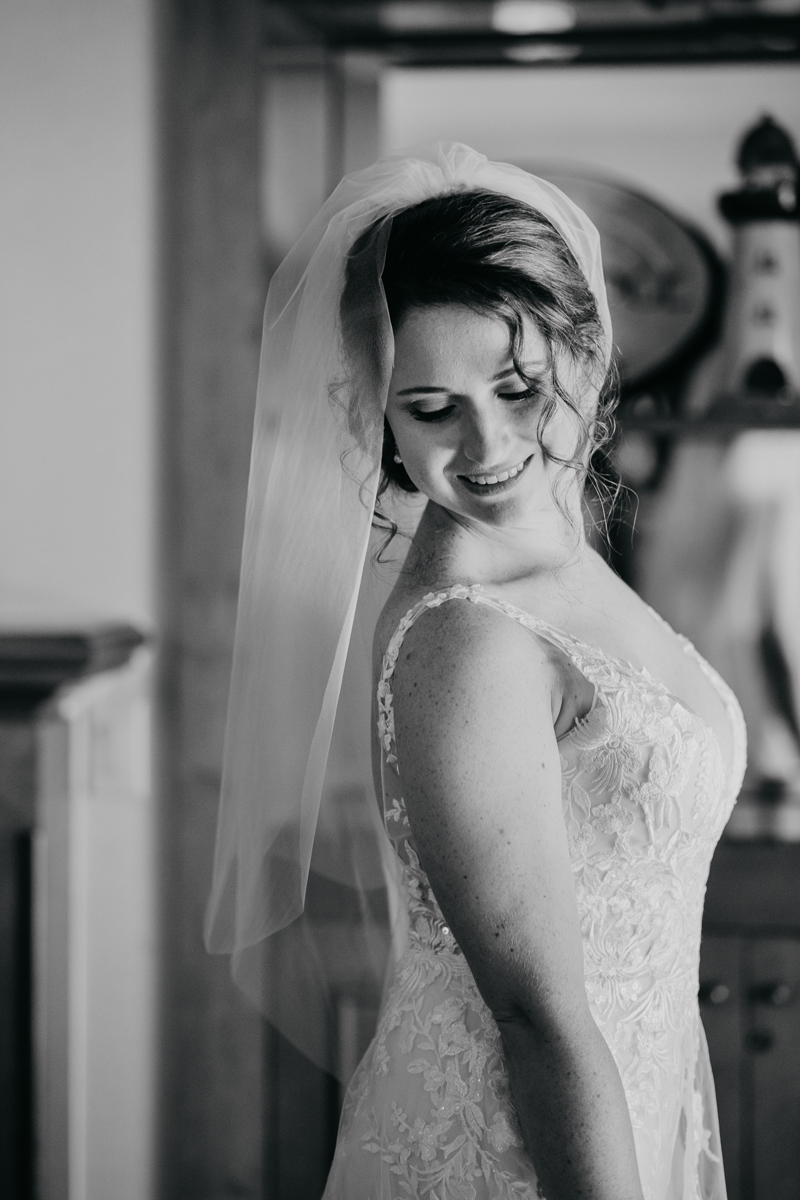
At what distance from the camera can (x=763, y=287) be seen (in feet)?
7.02

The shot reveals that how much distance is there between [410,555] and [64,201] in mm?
1366

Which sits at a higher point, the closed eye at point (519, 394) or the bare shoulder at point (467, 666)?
the closed eye at point (519, 394)

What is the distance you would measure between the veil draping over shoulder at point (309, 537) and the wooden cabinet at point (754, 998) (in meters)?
1.03

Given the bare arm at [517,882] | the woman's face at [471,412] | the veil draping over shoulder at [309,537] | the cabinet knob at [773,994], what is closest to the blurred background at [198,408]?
the cabinet knob at [773,994]

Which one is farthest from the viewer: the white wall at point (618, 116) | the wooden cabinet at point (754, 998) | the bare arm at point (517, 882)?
the white wall at point (618, 116)

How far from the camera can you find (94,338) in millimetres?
2070

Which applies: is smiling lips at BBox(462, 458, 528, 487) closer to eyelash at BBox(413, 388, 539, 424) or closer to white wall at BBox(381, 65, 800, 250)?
eyelash at BBox(413, 388, 539, 424)

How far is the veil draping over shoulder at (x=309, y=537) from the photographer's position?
0.98m

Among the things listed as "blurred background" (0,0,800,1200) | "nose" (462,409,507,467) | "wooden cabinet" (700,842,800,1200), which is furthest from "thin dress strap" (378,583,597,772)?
"wooden cabinet" (700,842,800,1200)

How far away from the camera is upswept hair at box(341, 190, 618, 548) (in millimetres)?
898

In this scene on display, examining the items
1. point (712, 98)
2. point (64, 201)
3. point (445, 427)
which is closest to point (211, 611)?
point (64, 201)

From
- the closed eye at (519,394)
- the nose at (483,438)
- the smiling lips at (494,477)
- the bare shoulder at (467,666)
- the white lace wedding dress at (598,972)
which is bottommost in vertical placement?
the white lace wedding dress at (598,972)

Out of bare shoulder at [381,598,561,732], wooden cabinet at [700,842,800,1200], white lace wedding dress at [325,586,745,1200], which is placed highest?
bare shoulder at [381,598,561,732]

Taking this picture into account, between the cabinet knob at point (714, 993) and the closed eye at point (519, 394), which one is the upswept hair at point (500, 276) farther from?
the cabinet knob at point (714, 993)
